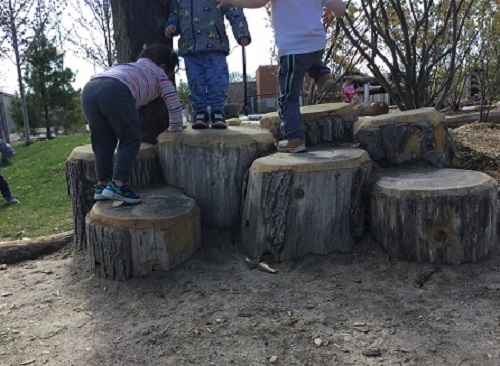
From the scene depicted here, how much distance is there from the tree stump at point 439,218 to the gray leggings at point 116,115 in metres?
1.64

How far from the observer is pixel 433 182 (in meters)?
2.96

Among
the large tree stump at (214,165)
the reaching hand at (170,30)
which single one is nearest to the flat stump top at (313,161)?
the large tree stump at (214,165)

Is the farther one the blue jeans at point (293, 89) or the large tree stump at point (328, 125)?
the large tree stump at point (328, 125)

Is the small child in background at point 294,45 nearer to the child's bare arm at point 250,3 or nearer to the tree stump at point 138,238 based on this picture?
the child's bare arm at point 250,3

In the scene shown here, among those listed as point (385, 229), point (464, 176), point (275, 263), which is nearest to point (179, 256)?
point (275, 263)

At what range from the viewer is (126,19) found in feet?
12.7

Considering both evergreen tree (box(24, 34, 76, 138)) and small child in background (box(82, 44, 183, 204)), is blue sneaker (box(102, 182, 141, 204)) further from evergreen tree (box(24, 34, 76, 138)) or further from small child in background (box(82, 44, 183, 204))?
evergreen tree (box(24, 34, 76, 138))

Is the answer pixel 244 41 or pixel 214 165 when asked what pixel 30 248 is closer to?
pixel 214 165

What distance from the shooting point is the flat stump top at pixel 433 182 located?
2.78 m

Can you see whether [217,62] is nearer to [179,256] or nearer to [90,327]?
[179,256]

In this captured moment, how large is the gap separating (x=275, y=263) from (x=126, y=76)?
5.25 feet

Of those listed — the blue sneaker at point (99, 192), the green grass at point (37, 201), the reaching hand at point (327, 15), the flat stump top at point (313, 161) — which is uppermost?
the reaching hand at point (327, 15)

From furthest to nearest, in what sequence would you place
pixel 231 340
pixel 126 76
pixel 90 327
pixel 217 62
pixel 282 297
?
pixel 217 62, pixel 126 76, pixel 282 297, pixel 90 327, pixel 231 340

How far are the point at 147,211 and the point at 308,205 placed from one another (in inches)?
39.9
